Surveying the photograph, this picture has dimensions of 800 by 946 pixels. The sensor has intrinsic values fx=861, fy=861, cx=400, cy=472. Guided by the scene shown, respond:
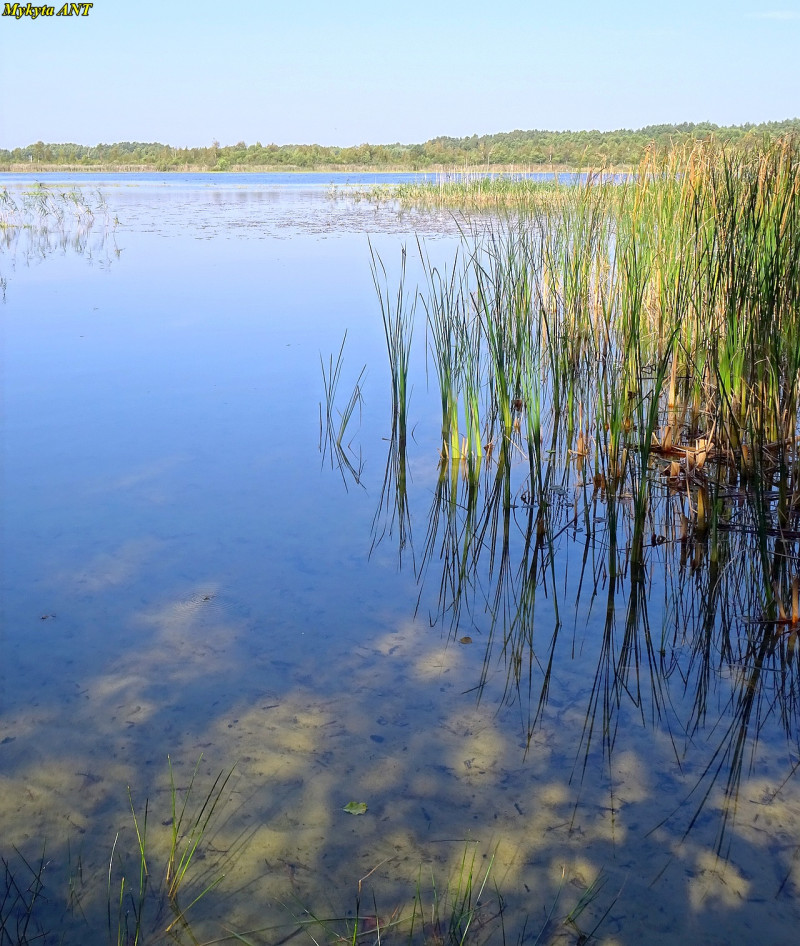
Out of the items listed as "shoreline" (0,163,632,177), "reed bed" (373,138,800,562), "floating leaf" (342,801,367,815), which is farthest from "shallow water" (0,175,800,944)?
"shoreline" (0,163,632,177)

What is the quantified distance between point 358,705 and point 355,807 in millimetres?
303

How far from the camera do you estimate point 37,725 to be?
5.28 ft

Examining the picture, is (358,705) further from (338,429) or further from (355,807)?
(338,429)

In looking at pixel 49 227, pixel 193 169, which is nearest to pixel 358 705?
pixel 49 227

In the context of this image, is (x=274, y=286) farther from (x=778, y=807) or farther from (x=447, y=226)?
(x=778, y=807)

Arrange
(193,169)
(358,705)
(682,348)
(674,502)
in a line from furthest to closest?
1. (193,169)
2. (682,348)
3. (674,502)
4. (358,705)

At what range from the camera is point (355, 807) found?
138 cm

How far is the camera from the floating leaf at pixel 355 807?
54.2 inches

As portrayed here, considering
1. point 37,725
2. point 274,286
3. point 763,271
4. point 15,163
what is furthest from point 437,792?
point 15,163

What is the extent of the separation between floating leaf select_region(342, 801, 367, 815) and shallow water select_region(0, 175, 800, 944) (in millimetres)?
12

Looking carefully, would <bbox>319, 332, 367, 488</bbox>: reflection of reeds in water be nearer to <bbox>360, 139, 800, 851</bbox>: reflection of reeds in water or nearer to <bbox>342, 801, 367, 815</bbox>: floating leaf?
<bbox>360, 139, 800, 851</bbox>: reflection of reeds in water

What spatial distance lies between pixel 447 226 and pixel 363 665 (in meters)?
9.85

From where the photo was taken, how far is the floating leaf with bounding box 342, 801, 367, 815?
1.38 meters

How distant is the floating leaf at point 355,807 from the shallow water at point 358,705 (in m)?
0.01
